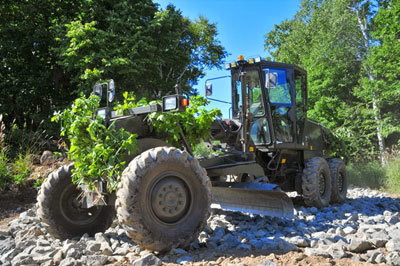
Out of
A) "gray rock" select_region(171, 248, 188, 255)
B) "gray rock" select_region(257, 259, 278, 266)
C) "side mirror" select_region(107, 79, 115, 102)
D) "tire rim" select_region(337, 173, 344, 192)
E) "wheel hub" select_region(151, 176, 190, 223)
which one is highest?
"side mirror" select_region(107, 79, 115, 102)

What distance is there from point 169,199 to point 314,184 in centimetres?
440

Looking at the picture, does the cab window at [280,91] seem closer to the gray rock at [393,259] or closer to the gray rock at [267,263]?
the gray rock at [393,259]

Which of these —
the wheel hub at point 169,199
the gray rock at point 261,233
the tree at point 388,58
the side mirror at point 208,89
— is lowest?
the gray rock at point 261,233

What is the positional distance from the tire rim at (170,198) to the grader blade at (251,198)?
5.25ft

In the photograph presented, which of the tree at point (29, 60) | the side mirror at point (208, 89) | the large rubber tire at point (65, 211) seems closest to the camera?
the large rubber tire at point (65, 211)

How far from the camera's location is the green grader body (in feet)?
11.8

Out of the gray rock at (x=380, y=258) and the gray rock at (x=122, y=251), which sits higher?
the gray rock at (x=122, y=251)

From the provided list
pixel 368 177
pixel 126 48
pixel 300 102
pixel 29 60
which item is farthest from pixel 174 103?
pixel 29 60

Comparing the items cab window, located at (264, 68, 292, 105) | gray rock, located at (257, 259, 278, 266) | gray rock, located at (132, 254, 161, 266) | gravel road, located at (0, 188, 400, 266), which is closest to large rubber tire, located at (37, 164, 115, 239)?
gravel road, located at (0, 188, 400, 266)

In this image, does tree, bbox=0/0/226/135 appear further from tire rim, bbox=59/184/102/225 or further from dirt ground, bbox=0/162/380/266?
dirt ground, bbox=0/162/380/266

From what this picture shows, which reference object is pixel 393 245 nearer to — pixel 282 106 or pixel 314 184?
pixel 314 184

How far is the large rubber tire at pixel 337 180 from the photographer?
8.38 metres

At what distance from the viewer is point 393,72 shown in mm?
17812

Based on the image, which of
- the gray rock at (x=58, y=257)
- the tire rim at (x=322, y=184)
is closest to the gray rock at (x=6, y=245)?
the gray rock at (x=58, y=257)
